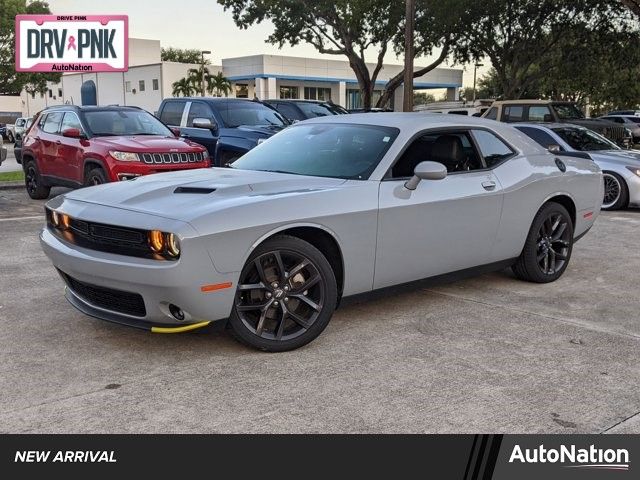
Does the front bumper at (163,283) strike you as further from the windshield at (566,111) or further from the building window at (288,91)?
the building window at (288,91)

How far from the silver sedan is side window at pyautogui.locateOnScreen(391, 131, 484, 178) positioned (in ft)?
19.6

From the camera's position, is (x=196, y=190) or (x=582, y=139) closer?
(x=196, y=190)

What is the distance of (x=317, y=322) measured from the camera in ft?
15.0

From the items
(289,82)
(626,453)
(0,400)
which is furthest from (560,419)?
(289,82)

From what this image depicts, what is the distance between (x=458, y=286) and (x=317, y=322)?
213 cm

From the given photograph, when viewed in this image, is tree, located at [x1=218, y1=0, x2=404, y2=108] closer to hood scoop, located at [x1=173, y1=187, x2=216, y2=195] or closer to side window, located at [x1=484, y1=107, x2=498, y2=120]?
side window, located at [x1=484, y1=107, x2=498, y2=120]

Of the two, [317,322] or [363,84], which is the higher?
[363,84]

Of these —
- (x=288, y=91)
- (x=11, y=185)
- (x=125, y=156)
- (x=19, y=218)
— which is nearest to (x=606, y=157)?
(x=125, y=156)

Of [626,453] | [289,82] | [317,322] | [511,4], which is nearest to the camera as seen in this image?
[626,453]

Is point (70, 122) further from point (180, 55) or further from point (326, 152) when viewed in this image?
point (180, 55)

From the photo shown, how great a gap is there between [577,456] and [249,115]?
10.7 meters

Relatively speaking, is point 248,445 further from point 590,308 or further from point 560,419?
point 590,308

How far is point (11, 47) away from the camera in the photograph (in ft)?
182

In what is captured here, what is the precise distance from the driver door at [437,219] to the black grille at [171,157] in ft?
18.9
